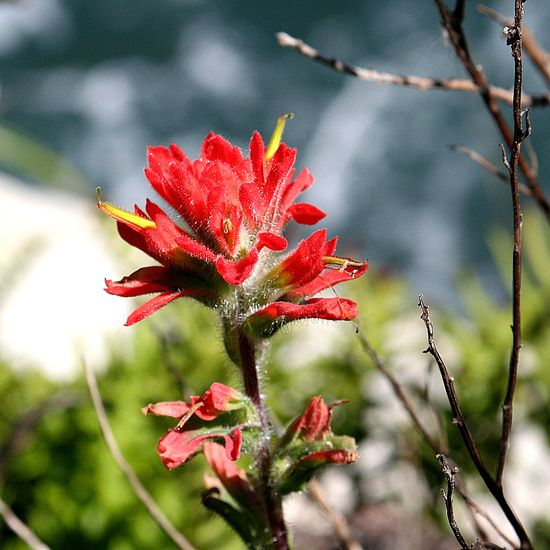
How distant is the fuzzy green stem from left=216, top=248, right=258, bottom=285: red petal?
68mm

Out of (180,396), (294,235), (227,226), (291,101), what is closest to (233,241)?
(227,226)

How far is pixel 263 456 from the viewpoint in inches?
20.9

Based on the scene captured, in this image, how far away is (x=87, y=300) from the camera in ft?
10.4

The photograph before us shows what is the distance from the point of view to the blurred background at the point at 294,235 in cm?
135

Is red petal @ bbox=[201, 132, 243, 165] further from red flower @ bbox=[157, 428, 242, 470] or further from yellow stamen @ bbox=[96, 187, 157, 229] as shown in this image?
red flower @ bbox=[157, 428, 242, 470]

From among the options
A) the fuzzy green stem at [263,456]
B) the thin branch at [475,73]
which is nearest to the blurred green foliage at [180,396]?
the thin branch at [475,73]

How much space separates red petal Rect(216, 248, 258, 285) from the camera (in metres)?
0.46

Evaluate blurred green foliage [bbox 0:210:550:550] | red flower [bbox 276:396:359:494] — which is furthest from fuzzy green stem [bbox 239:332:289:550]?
blurred green foliage [bbox 0:210:550:550]

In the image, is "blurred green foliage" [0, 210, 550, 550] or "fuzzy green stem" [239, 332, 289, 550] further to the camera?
"blurred green foliage" [0, 210, 550, 550]

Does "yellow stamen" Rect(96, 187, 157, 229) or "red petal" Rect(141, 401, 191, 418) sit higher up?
"yellow stamen" Rect(96, 187, 157, 229)

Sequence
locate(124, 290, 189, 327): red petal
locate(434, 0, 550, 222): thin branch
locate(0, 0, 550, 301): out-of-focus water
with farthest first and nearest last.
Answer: locate(0, 0, 550, 301): out-of-focus water < locate(434, 0, 550, 222): thin branch < locate(124, 290, 189, 327): red petal

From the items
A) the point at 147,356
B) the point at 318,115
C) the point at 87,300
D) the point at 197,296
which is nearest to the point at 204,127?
the point at 318,115

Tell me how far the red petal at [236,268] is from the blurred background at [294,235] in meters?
0.23

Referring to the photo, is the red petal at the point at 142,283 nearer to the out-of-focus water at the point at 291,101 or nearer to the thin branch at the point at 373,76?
the thin branch at the point at 373,76
